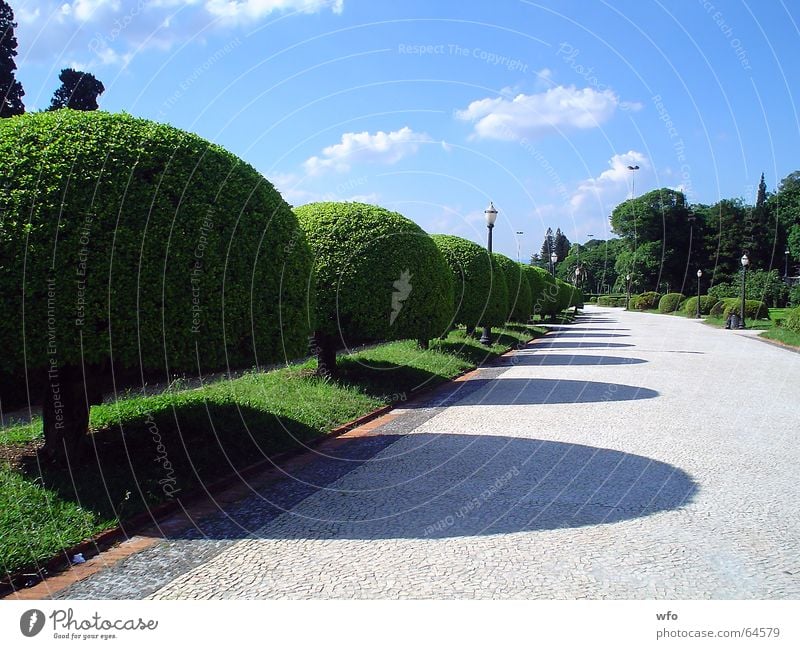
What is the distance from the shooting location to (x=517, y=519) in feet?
15.1

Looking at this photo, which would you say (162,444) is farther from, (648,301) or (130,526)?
(648,301)

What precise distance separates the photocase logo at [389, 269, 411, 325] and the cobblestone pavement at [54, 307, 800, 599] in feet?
7.48

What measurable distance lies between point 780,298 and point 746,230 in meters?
10.6

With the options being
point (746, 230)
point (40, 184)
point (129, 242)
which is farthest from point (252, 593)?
point (746, 230)

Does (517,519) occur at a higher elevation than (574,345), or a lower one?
higher

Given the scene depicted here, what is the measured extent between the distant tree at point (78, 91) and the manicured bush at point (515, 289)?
12.7 metres

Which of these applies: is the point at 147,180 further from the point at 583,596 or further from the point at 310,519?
the point at 583,596

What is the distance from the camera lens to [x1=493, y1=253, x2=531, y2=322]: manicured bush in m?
23.1

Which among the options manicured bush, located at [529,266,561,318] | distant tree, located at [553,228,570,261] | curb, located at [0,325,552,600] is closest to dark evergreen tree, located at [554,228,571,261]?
distant tree, located at [553,228,570,261]

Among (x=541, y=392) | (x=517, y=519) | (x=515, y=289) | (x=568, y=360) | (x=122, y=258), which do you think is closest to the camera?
(x=517, y=519)
